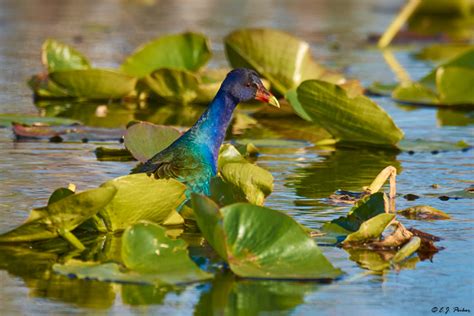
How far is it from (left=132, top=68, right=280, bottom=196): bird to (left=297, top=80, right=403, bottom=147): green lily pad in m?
A: 1.14

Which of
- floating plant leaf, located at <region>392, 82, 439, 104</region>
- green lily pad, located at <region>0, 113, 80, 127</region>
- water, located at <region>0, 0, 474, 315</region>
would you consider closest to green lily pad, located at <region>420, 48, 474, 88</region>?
floating plant leaf, located at <region>392, 82, 439, 104</region>

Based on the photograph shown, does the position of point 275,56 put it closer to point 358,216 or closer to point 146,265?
point 358,216

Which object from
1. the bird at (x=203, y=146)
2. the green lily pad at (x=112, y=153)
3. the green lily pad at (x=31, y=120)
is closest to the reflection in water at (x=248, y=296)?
the bird at (x=203, y=146)

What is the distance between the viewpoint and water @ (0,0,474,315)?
3.89 m

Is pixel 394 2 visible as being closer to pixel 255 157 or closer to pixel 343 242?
pixel 255 157

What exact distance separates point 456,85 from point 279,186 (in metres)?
3.03

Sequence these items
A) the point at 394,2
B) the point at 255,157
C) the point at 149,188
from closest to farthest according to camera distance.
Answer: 1. the point at 149,188
2. the point at 255,157
3. the point at 394,2

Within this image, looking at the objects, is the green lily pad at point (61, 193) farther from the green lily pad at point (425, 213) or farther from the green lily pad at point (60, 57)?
the green lily pad at point (60, 57)

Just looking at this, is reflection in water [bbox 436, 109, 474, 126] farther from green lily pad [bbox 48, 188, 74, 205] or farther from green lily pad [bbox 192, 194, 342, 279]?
green lily pad [bbox 48, 188, 74, 205]

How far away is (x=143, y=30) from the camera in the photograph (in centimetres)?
1354

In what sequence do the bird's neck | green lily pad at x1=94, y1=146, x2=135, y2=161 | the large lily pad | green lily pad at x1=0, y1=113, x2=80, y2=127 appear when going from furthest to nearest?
green lily pad at x1=0, y1=113, x2=80, y2=127 → green lily pad at x1=94, y1=146, x2=135, y2=161 → the bird's neck → the large lily pad

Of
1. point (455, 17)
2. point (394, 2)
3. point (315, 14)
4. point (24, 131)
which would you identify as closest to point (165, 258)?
point (24, 131)

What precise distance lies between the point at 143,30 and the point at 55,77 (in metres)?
5.37

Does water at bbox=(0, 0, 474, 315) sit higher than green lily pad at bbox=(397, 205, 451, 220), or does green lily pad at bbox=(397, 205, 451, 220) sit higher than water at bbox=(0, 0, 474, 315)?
green lily pad at bbox=(397, 205, 451, 220)
